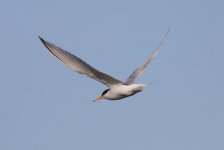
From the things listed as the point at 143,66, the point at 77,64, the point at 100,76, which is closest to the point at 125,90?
the point at 100,76

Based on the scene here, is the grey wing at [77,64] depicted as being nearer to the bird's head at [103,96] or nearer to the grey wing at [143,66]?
the bird's head at [103,96]

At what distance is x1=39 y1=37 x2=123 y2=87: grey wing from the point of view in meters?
18.6

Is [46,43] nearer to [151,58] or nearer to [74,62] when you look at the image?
[74,62]

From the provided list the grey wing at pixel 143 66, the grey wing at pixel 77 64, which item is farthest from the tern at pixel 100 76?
the grey wing at pixel 143 66

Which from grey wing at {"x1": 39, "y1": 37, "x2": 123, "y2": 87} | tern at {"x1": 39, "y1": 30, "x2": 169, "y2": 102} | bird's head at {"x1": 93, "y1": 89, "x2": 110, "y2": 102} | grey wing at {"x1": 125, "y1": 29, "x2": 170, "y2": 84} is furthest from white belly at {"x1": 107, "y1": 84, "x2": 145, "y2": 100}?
grey wing at {"x1": 125, "y1": 29, "x2": 170, "y2": 84}

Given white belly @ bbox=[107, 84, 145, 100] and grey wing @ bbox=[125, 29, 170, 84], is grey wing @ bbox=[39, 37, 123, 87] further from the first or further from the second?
grey wing @ bbox=[125, 29, 170, 84]

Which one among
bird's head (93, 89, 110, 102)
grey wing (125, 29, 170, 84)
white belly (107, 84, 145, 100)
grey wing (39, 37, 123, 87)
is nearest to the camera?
grey wing (39, 37, 123, 87)

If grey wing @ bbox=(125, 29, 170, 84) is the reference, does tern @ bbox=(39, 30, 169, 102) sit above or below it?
below

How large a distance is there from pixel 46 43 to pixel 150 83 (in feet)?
13.3

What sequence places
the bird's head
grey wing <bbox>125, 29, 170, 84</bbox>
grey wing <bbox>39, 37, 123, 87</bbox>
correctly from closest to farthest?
grey wing <bbox>39, 37, 123, 87</bbox> → the bird's head → grey wing <bbox>125, 29, 170, 84</bbox>

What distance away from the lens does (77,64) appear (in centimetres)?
1920

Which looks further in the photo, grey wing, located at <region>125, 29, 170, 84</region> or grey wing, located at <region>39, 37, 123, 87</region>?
grey wing, located at <region>125, 29, 170, 84</region>

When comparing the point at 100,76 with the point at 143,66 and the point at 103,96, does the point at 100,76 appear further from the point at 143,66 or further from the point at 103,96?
the point at 143,66

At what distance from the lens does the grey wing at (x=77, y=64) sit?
18.6 m
